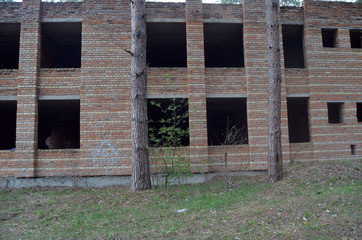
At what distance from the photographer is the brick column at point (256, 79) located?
33.9ft

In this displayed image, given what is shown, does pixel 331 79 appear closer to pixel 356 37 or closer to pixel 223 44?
pixel 356 37

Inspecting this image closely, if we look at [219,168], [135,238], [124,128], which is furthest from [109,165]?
[135,238]

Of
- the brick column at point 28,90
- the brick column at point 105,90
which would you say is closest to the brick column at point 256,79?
the brick column at point 105,90

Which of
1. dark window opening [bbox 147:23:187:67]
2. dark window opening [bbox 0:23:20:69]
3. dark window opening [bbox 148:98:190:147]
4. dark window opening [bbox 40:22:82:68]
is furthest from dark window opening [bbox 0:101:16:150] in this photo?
dark window opening [bbox 147:23:187:67]

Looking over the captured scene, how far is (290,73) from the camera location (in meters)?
10.9

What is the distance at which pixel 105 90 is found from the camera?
10102mm

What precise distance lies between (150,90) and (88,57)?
274 centimetres

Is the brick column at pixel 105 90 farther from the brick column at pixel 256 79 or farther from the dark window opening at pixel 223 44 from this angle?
the brick column at pixel 256 79

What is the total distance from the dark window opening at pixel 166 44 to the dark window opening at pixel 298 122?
640cm

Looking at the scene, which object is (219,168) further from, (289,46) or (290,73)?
(289,46)

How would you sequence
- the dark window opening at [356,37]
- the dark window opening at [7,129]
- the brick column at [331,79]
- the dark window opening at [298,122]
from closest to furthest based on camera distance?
the brick column at [331,79] < the dark window opening at [356,37] < the dark window opening at [298,122] < the dark window opening at [7,129]

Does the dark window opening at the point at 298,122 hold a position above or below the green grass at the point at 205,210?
above

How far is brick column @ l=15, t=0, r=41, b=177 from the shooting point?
378 inches

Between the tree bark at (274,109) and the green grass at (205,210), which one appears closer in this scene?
the green grass at (205,210)
